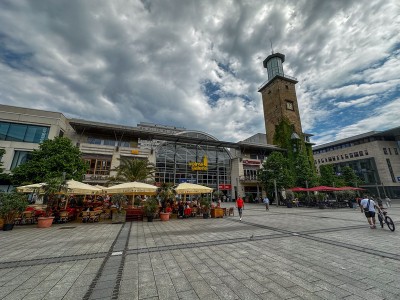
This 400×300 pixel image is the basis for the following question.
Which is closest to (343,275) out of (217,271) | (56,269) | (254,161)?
(217,271)

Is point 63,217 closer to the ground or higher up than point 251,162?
closer to the ground

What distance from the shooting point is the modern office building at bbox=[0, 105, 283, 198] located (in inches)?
933

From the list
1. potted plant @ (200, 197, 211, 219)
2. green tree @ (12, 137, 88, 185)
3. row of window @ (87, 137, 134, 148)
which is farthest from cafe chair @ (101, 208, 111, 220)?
row of window @ (87, 137, 134, 148)

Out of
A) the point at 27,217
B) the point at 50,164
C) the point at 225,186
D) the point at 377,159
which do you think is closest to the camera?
the point at 27,217

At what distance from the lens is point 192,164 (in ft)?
109

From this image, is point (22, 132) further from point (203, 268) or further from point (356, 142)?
point (356, 142)

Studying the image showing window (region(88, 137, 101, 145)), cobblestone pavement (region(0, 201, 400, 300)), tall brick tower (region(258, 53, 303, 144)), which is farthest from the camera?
tall brick tower (region(258, 53, 303, 144))

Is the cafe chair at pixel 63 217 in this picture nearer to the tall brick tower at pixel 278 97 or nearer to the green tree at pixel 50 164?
the green tree at pixel 50 164

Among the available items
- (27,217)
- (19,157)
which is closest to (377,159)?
(27,217)

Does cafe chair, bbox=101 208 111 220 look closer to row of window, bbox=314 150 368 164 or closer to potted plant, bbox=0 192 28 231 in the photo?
potted plant, bbox=0 192 28 231

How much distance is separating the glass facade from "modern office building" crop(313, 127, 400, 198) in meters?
37.1

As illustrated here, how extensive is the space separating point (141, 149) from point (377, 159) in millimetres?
58737

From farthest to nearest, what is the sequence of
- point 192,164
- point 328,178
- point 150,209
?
1. point 328,178
2. point 192,164
3. point 150,209

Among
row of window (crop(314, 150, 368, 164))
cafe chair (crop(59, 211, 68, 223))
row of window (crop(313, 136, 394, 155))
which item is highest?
row of window (crop(313, 136, 394, 155))
